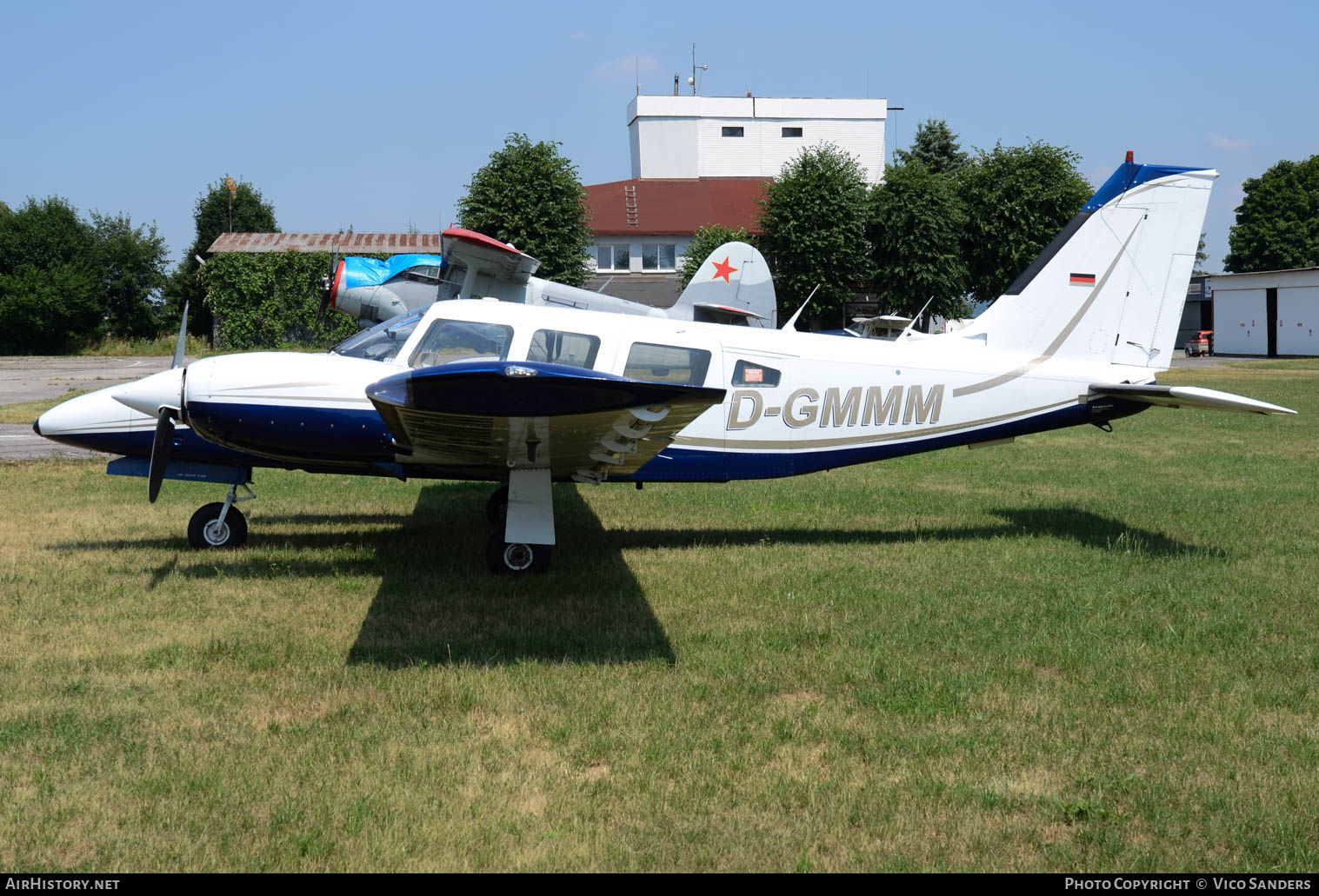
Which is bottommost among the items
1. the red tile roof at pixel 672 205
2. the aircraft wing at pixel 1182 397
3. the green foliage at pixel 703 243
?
the aircraft wing at pixel 1182 397

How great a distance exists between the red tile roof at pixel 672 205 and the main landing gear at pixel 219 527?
49.7 m

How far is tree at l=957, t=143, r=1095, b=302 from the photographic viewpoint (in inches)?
1997

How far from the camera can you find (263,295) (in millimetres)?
43812

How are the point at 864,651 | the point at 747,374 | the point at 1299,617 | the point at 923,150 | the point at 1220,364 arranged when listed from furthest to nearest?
1. the point at 923,150
2. the point at 1220,364
3. the point at 747,374
4. the point at 1299,617
5. the point at 864,651

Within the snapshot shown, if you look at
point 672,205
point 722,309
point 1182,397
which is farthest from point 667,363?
point 672,205

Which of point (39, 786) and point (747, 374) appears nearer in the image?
point (39, 786)

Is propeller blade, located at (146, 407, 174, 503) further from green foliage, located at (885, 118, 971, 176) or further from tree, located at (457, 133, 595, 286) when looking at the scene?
green foliage, located at (885, 118, 971, 176)

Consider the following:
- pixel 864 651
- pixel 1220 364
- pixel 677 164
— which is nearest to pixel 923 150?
pixel 677 164

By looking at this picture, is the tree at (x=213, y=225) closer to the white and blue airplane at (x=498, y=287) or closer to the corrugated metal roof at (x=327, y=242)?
the corrugated metal roof at (x=327, y=242)

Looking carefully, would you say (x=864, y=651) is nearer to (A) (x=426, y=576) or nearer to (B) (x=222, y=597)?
(A) (x=426, y=576)

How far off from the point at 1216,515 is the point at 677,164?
6827 centimetres

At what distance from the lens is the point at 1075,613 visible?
267 inches

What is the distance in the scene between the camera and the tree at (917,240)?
49.4 metres

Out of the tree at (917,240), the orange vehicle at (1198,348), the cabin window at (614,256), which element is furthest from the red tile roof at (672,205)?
the orange vehicle at (1198,348)
